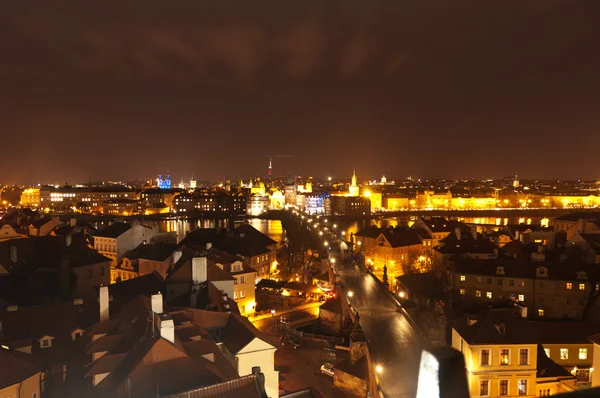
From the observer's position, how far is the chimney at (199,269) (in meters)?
19.2

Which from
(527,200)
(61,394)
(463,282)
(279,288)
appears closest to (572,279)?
(463,282)

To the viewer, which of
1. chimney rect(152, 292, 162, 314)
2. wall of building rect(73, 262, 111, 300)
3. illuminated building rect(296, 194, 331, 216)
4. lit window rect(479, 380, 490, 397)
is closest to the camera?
chimney rect(152, 292, 162, 314)

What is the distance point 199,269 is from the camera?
762 inches

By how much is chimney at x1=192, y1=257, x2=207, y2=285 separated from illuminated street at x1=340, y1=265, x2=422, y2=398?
698 cm

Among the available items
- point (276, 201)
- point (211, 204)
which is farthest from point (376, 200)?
point (211, 204)

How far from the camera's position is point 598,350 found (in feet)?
44.3

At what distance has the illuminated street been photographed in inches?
599

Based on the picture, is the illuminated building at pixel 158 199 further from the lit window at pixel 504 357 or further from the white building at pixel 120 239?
the lit window at pixel 504 357

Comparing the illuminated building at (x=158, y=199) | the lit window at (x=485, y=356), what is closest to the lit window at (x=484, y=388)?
the lit window at (x=485, y=356)

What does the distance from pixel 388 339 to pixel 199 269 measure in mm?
7952

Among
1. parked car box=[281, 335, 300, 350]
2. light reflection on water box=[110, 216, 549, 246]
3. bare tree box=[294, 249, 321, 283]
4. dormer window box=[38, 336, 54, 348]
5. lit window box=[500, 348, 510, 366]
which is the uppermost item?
dormer window box=[38, 336, 54, 348]

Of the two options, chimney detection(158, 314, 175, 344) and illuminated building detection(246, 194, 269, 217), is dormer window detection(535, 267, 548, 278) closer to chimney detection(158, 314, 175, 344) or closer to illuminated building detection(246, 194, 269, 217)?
chimney detection(158, 314, 175, 344)

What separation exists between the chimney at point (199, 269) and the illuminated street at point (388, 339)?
6983 mm

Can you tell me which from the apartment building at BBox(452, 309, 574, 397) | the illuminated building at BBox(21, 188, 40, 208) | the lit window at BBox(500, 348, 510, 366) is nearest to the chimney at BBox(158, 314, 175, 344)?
the apartment building at BBox(452, 309, 574, 397)
